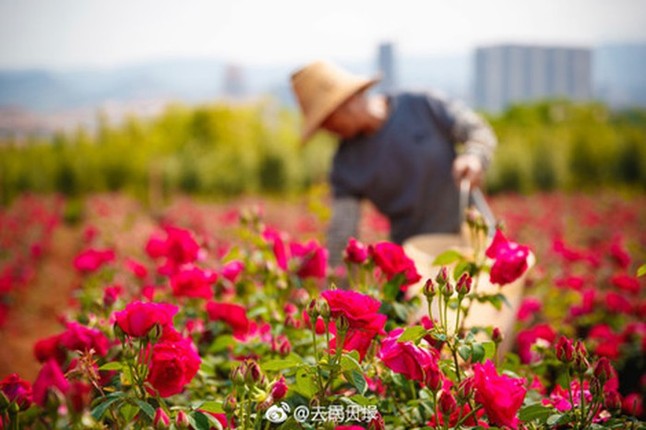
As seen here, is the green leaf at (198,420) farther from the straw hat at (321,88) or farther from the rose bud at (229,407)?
the straw hat at (321,88)

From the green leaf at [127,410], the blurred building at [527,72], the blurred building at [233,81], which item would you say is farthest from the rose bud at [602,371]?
the blurred building at [233,81]

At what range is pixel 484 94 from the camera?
9531 millimetres

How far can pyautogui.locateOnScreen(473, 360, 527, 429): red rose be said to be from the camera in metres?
0.76

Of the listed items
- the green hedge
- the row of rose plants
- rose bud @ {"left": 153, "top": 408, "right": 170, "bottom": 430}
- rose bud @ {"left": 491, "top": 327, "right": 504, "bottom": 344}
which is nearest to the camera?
rose bud @ {"left": 153, "top": 408, "right": 170, "bottom": 430}

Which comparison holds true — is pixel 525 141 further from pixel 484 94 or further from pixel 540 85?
pixel 540 85

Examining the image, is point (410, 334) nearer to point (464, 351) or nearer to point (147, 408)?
point (464, 351)

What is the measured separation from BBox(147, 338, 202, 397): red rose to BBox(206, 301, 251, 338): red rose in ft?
1.27

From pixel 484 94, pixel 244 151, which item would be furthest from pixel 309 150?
pixel 484 94

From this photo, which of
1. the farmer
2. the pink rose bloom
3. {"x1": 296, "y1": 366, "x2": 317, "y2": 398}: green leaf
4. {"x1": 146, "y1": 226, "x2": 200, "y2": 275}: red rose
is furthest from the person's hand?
{"x1": 296, "y1": 366, "x2": 317, "y2": 398}: green leaf

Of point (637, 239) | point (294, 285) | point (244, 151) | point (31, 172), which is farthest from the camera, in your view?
point (244, 151)

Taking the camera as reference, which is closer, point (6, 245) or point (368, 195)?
point (368, 195)

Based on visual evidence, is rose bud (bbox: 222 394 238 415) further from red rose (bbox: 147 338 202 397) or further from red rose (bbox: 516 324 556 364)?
red rose (bbox: 516 324 556 364)

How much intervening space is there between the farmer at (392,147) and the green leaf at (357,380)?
4.16ft

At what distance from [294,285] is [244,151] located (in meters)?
7.05
